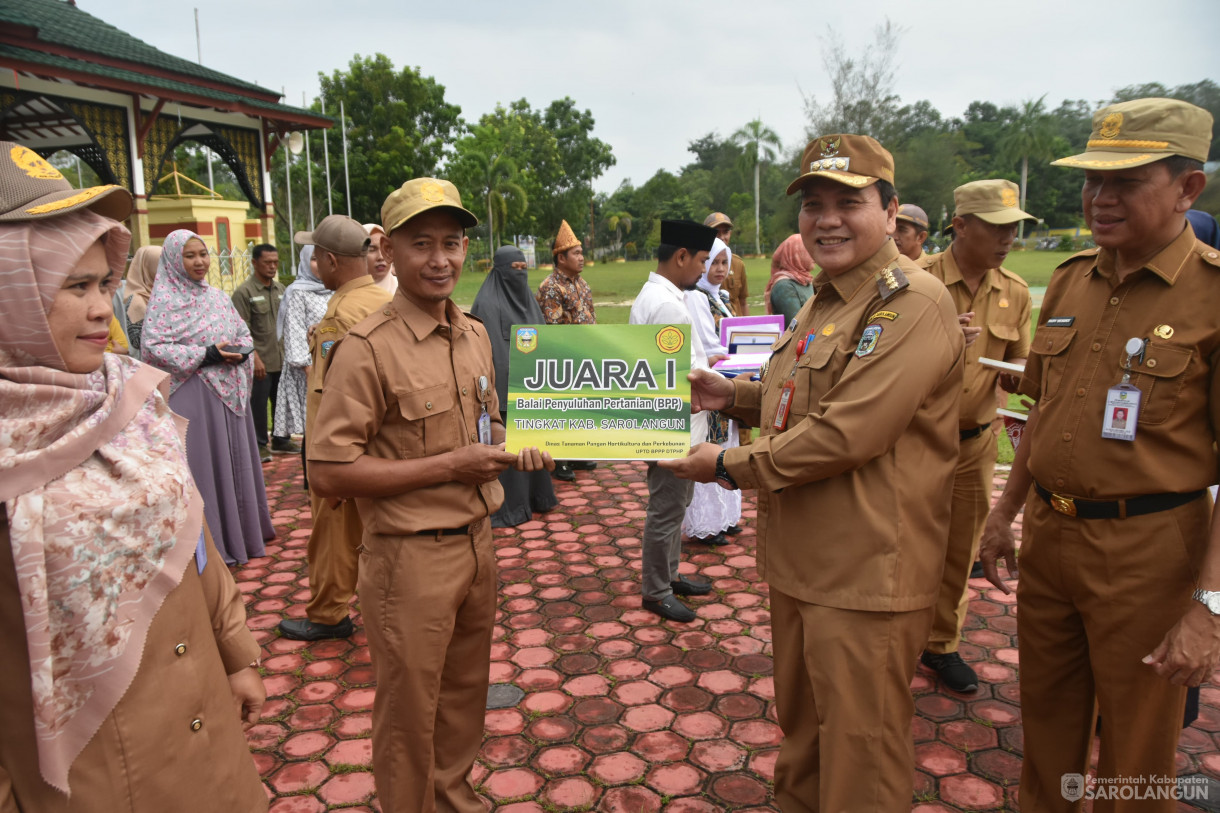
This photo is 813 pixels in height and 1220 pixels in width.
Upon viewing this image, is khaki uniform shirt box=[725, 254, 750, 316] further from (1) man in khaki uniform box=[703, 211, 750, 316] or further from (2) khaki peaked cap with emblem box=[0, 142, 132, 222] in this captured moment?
(2) khaki peaked cap with emblem box=[0, 142, 132, 222]

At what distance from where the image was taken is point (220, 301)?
18.1ft

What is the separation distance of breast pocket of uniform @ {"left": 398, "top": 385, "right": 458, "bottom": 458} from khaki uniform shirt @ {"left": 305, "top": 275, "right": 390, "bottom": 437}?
1715 millimetres

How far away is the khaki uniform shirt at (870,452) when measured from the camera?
2.16 metres

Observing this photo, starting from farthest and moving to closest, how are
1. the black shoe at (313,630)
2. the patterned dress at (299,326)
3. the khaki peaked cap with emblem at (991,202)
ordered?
1. the patterned dress at (299,326)
2. the black shoe at (313,630)
3. the khaki peaked cap with emblem at (991,202)

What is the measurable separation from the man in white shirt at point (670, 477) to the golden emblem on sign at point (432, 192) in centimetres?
229

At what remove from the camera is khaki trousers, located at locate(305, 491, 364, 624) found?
4.17m

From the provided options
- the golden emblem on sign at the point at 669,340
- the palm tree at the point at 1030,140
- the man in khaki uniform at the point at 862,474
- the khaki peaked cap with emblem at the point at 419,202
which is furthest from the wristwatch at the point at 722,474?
the palm tree at the point at 1030,140

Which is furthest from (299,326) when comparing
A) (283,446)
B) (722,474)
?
(722,474)

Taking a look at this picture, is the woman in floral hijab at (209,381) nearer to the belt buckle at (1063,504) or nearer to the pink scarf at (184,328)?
the pink scarf at (184,328)

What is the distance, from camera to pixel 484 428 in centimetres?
269

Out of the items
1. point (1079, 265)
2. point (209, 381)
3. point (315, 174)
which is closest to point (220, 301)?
point (209, 381)

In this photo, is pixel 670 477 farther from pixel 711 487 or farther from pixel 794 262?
pixel 794 262

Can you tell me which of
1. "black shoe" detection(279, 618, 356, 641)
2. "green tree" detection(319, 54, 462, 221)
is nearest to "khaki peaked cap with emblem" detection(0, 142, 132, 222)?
"black shoe" detection(279, 618, 356, 641)

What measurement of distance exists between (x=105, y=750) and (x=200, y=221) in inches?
751
